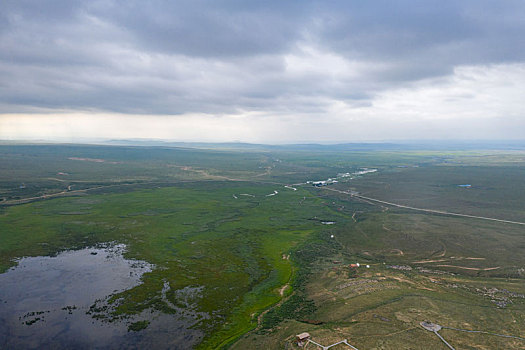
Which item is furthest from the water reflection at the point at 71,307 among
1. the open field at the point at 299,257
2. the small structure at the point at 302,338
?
the small structure at the point at 302,338

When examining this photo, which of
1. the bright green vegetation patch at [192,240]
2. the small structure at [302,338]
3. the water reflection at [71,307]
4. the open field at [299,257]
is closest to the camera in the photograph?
the small structure at [302,338]

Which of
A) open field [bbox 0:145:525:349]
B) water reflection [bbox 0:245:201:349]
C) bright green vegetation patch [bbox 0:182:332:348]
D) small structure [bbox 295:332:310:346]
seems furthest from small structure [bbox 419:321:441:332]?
water reflection [bbox 0:245:201:349]

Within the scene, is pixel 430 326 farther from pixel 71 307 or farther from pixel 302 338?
pixel 71 307

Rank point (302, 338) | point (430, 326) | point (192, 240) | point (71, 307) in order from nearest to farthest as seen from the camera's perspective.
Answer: point (302, 338)
point (430, 326)
point (71, 307)
point (192, 240)

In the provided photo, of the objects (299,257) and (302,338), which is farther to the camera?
(299,257)

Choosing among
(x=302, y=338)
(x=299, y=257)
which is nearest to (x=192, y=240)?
(x=299, y=257)

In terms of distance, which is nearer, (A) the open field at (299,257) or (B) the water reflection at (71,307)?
(B) the water reflection at (71,307)

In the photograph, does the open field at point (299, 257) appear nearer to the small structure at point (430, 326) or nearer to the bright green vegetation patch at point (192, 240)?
the bright green vegetation patch at point (192, 240)
